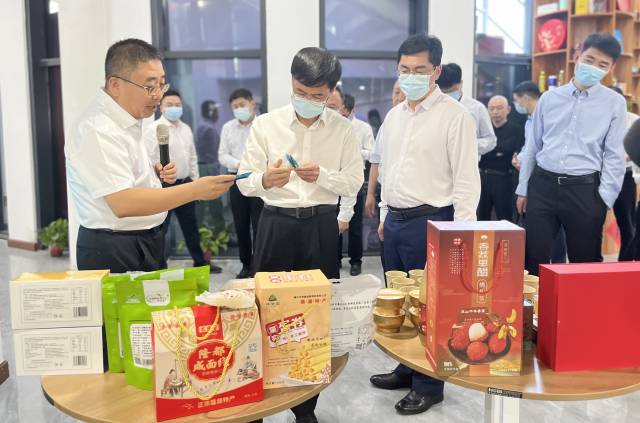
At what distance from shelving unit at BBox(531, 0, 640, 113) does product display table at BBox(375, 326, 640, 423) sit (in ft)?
17.2

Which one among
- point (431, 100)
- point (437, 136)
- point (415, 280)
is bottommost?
point (415, 280)

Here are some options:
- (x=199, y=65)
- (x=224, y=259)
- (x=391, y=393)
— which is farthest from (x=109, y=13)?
(x=391, y=393)

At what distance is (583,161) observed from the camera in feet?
Result: 9.75

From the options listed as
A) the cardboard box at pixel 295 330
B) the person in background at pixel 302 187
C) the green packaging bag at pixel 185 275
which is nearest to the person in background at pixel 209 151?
the person in background at pixel 302 187

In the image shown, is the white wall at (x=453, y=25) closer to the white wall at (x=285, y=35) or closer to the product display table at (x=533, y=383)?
the white wall at (x=285, y=35)

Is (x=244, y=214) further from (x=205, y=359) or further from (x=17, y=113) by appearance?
(x=205, y=359)

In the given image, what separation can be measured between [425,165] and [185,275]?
1.37 m

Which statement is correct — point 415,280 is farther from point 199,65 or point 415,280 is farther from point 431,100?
point 199,65

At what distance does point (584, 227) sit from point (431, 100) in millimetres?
1237

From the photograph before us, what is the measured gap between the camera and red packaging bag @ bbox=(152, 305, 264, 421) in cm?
113

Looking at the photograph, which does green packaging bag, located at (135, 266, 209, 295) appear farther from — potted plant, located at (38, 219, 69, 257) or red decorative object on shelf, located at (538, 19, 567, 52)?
red decorative object on shelf, located at (538, 19, 567, 52)

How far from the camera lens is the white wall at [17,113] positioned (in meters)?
5.94

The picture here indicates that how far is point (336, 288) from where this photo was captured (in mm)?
1388

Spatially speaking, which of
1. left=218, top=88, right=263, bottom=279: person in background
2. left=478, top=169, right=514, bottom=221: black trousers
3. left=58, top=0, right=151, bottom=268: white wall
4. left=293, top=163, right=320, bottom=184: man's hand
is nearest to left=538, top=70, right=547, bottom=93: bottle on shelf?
left=478, top=169, right=514, bottom=221: black trousers
